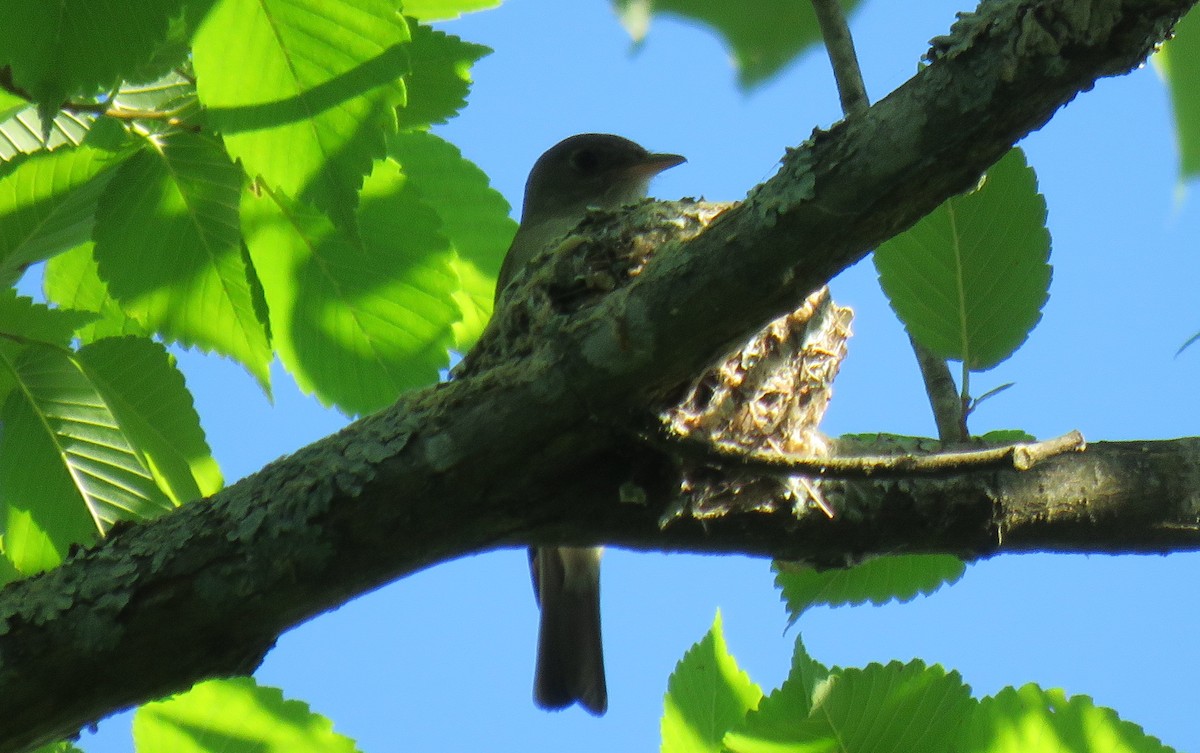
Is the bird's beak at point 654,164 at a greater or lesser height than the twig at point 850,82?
greater

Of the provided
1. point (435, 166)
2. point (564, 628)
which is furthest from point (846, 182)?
point (564, 628)

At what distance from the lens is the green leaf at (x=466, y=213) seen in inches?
139

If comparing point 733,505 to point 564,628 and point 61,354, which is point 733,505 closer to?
point 61,354

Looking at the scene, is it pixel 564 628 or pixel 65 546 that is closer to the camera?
pixel 65 546

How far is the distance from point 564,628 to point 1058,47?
348cm

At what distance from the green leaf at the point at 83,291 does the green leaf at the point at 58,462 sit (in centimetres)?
55

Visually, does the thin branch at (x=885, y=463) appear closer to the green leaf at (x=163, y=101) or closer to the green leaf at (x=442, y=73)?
the green leaf at (x=442, y=73)

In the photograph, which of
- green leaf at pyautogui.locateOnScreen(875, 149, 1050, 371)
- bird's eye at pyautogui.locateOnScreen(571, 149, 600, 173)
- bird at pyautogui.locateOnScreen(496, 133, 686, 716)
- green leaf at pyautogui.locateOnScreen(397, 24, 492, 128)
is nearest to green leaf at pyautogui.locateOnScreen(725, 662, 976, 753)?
green leaf at pyautogui.locateOnScreen(875, 149, 1050, 371)

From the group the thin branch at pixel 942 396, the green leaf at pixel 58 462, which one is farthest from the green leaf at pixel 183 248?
the thin branch at pixel 942 396

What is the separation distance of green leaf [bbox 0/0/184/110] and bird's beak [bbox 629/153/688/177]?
4282 mm

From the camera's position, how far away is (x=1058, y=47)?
193cm

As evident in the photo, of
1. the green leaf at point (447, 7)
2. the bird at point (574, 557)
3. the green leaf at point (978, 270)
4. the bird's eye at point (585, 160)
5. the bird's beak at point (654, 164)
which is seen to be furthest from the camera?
the bird's eye at point (585, 160)

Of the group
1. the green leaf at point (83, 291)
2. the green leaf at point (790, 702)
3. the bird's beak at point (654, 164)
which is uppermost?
the bird's beak at point (654, 164)

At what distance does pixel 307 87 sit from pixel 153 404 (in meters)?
1.00
